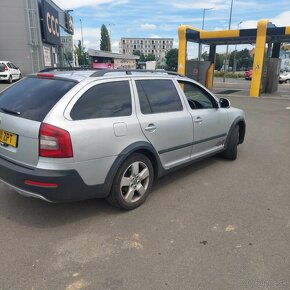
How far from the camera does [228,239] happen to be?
3.08m

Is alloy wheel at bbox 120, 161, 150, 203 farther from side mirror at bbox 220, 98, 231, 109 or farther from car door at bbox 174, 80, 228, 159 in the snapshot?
side mirror at bbox 220, 98, 231, 109

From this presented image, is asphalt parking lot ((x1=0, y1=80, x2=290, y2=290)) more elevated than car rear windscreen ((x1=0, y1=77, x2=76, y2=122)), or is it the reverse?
car rear windscreen ((x1=0, y1=77, x2=76, y2=122))

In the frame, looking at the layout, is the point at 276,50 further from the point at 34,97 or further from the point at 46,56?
the point at 34,97

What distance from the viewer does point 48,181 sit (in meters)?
2.89

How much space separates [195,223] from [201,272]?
32.5 inches

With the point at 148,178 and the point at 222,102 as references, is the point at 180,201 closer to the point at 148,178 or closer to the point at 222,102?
the point at 148,178

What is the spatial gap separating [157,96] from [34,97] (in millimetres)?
1509

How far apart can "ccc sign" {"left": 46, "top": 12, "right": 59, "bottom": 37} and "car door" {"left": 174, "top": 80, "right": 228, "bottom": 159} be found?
29658mm

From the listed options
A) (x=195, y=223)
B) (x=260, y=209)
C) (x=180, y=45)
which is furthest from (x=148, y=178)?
(x=180, y=45)

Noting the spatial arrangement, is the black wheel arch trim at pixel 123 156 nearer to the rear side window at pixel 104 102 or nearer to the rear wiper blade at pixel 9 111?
the rear side window at pixel 104 102

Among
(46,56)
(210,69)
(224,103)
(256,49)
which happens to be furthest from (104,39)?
(224,103)

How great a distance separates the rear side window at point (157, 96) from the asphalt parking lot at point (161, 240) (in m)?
1.16

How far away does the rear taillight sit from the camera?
9.36 feet

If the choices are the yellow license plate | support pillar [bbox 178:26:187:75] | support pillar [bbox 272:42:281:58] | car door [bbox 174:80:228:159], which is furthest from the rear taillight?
support pillar [bbox 272:42:281:58]
